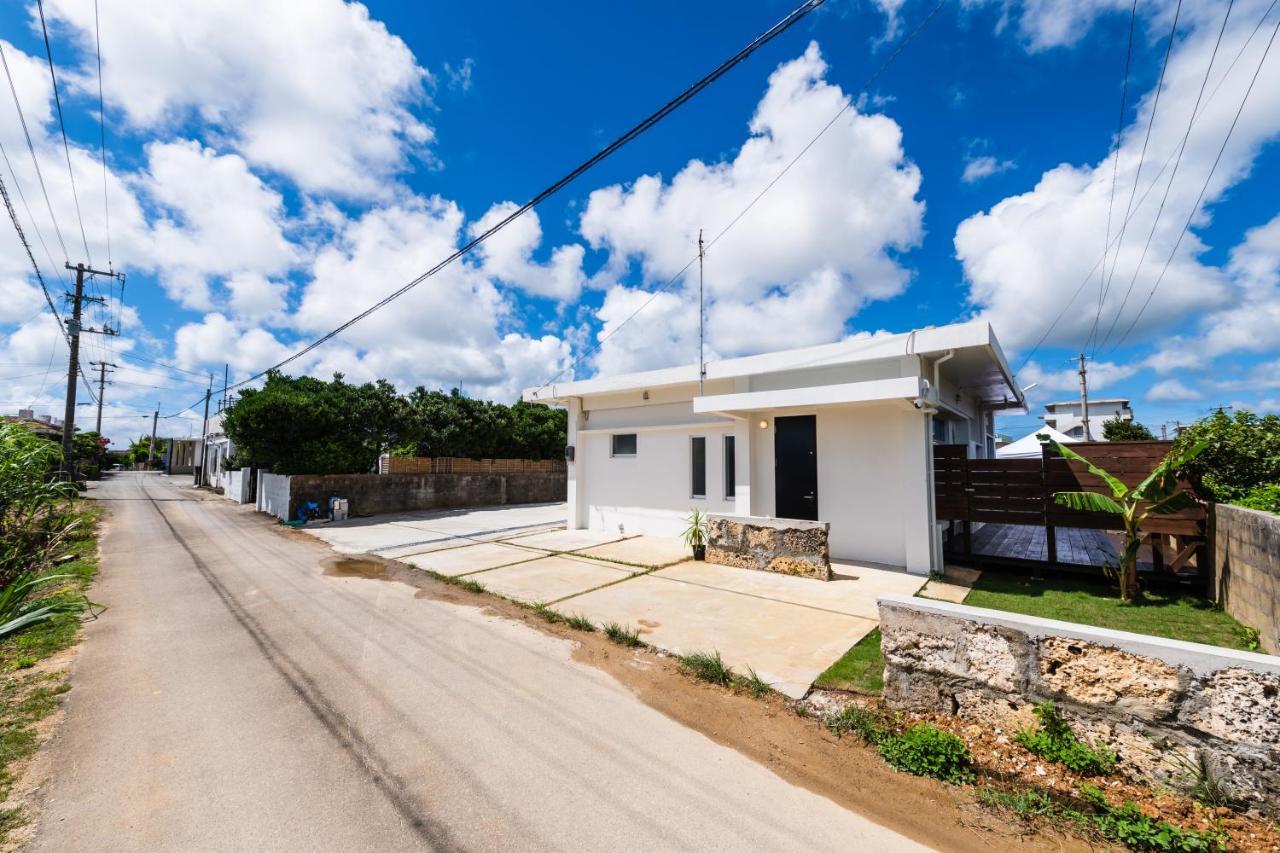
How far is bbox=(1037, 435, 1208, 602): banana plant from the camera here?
21.1 ft

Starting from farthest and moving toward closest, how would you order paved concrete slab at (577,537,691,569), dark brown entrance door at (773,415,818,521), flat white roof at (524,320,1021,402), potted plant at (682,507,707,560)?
1. dark brown entrance door at (773,415,818,521)
2. potted plant at (682,507,707,560)
3. paved concrete slab at (577,537,691,569)
4. flat white roof at (524,320,1021,402)

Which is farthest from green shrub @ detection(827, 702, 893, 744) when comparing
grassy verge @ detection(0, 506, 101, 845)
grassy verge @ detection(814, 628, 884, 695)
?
grassy verge @ detection(0, 506, 101, 845)

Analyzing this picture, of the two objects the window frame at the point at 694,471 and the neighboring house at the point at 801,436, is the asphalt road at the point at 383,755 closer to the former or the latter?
the neighboring house at the point at 801,436

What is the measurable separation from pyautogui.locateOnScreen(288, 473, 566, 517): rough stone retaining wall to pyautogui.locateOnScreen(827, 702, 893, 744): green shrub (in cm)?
1711

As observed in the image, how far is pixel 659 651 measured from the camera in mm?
4988

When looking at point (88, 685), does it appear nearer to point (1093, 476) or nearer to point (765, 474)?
point (765, 474)

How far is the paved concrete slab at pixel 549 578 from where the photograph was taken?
7031mm

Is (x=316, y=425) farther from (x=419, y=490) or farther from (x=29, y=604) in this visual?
(x=29, y=604)

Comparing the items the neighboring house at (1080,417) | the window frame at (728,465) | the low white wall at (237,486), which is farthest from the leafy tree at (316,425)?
the neighboring house at (1080,417)

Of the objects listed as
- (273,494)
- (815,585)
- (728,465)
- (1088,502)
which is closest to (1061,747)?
(815,585)

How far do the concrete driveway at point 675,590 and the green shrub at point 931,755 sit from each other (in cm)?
89

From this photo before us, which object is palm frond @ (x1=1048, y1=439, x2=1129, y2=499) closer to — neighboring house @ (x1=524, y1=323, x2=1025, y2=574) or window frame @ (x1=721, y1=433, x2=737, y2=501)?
neighboring house @ (x1=524, y1=323, x2=1025, y2=574)

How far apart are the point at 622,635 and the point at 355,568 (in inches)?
240

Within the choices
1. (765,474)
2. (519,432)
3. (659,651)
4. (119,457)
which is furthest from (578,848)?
(119,457)
